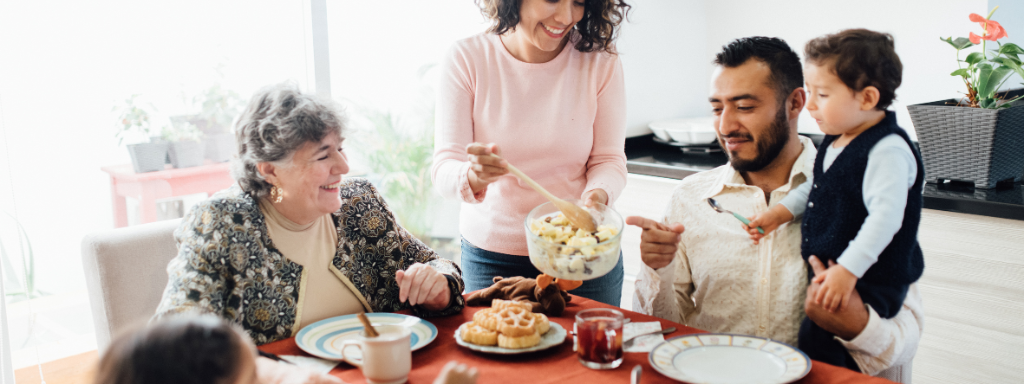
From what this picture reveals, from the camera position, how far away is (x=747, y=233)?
5.18 feet

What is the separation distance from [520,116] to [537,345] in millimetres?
774

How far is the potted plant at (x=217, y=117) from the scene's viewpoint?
2.56 metres

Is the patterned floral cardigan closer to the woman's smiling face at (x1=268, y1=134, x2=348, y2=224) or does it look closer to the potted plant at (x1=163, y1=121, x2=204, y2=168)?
the woman's smiling face at (x1=268, y1=134, x2=348, y2=224)

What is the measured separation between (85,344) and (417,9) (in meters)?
1.80

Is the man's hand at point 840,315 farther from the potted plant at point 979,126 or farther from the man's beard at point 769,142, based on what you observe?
the potted plant at point 979,126

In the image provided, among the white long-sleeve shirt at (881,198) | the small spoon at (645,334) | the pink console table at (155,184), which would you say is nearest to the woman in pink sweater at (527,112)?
the small spoon at (645,334)

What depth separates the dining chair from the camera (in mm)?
1508

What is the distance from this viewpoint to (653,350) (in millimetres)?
1276

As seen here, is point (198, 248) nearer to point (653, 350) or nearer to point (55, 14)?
point (653, 350)

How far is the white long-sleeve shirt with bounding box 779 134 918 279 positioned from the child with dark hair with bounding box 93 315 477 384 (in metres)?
1.01

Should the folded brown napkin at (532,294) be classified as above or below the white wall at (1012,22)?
below

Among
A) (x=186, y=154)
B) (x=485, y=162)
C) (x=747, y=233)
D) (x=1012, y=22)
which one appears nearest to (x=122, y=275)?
(x=485, y=162)

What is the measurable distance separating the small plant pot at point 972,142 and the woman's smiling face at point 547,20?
1.22 metres

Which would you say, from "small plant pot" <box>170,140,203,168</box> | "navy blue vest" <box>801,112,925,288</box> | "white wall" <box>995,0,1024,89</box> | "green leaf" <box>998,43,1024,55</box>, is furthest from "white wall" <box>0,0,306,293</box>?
"white wall" <box>995,0,1024,89</box>
